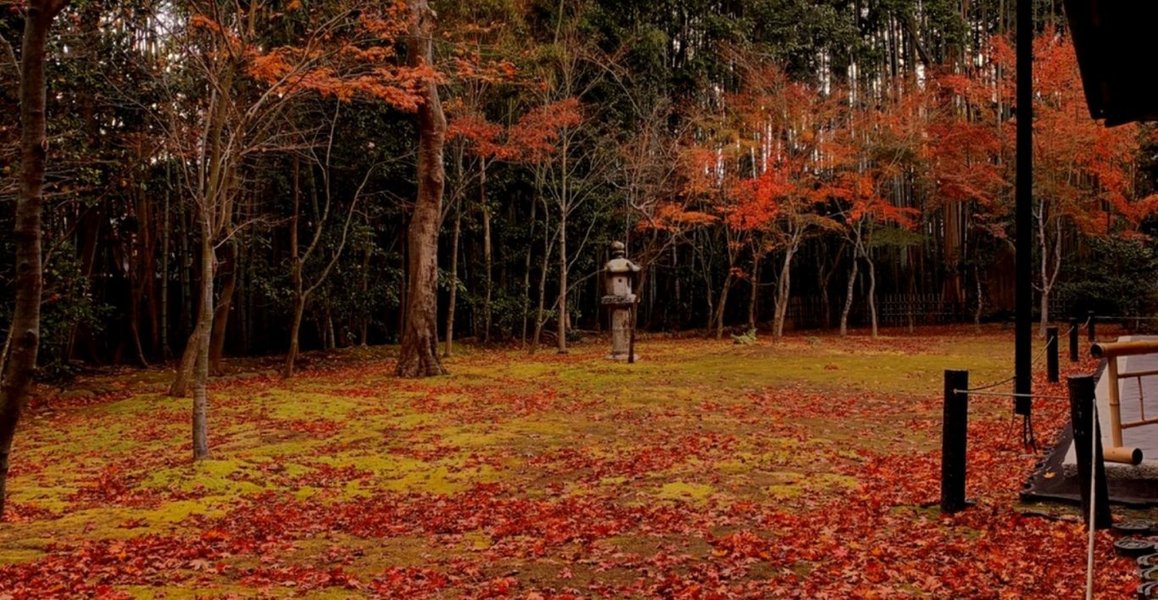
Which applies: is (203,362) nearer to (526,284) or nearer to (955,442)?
(955,442)

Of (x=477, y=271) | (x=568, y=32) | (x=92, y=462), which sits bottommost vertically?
(x=92, y=462)

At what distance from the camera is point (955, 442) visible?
5426 mm

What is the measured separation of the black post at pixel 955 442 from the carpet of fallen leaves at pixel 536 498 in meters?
0.15

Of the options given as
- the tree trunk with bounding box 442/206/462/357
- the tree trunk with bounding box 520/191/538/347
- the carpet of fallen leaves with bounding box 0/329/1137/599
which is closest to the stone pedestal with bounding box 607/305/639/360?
the carpet of fallen leaves with bounding box 0/329/1137/599

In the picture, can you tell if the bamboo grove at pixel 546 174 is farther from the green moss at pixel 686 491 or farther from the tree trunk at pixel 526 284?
the green moss at pixel 686 491

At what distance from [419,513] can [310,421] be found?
4.76 meters

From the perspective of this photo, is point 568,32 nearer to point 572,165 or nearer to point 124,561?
point 572,165

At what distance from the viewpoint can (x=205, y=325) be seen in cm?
792

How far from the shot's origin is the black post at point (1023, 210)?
719cm

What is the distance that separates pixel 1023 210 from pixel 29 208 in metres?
8.23

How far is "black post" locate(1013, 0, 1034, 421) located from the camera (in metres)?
7.19

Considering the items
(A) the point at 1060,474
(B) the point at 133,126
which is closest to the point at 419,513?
(A) the point at 1060,474

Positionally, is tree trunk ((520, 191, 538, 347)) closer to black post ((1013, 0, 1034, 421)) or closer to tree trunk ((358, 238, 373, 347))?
tree trunk ((358, 238, 373, 347))

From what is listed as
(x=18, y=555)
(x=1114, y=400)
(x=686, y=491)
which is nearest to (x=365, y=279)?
(x=686, y=491)
